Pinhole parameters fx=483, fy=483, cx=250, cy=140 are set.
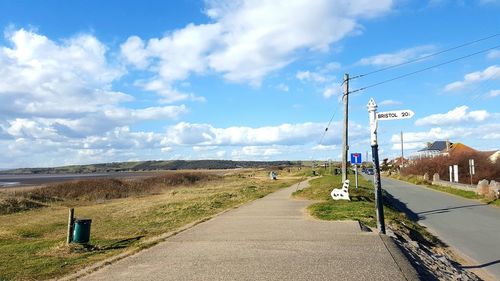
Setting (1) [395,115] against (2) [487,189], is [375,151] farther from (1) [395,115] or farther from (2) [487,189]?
(2) [487,189]

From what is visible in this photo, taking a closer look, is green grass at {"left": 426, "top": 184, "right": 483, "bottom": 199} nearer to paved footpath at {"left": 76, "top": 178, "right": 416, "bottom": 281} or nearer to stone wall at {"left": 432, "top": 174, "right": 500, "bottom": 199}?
stone wall at {"left": 432, "top": 174, "right": 500, "bottom": 199}

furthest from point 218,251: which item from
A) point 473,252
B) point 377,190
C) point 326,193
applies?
point 326,193

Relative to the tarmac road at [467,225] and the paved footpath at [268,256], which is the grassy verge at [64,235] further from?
the tarmac road at [467,225]

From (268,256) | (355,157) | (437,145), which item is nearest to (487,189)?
(355,157)

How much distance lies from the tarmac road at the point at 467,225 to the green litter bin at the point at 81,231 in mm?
9914

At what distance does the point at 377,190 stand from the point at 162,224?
10.7m

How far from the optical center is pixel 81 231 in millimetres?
12961

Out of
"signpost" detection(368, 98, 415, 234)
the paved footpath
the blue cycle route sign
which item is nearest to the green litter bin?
the paved footpath

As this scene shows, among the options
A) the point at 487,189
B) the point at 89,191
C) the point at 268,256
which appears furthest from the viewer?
the point at 89,191

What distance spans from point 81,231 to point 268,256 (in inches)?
244

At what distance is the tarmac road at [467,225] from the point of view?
1284 cm

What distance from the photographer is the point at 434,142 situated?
106812mm

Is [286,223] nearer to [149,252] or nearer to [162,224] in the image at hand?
[149,252]

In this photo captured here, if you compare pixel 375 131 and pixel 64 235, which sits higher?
pixel 375 131
